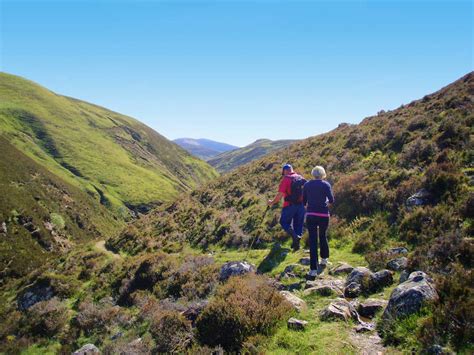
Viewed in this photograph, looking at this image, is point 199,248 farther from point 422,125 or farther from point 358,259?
point 422,125

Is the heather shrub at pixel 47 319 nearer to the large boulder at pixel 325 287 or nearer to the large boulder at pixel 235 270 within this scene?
the large boulder at pixel 235 270

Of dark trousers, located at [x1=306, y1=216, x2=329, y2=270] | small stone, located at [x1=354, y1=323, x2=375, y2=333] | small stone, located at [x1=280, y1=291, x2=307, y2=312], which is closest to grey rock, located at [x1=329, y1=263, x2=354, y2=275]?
dark trousers, located at [x1=306, y1=216, x2=329, y2=270]

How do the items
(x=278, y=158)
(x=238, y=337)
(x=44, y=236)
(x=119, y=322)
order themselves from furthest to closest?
(x=44, y=236) < (x=278, y=158) < (x=119, y=322) < (x=238, y=337)

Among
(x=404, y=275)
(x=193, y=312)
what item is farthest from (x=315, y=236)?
(x=193, y=312)

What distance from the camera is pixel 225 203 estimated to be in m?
24.4

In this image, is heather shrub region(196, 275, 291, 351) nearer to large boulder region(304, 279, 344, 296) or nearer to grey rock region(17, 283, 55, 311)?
large boulder region(304, 279, 344, 296)

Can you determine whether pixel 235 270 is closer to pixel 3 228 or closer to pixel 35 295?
pixel 35 295

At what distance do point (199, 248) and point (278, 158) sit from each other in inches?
627

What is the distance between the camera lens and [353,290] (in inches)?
311

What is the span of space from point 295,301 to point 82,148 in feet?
359

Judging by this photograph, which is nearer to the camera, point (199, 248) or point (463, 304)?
point (463, 304)

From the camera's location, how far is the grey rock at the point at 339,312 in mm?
6645

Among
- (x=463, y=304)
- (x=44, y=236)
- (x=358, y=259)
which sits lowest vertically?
(x=44, y=236)

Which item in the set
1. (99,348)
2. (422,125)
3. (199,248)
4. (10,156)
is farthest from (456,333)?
(10,156)
